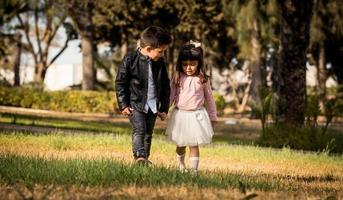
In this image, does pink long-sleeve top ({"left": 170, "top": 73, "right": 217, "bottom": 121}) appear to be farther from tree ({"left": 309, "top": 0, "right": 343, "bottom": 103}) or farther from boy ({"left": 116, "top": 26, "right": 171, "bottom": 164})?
tree ({"left": 309, "top": 0, "right": 343, "bottom": 103})

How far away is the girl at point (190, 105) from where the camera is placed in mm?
7645

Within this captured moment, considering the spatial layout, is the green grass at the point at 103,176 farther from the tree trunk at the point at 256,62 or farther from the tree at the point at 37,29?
the tree at the point at 37,29

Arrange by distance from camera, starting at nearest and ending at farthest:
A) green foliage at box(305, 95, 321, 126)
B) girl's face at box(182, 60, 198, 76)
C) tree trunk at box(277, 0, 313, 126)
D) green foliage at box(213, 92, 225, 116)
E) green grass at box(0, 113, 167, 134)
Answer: girl's face at box(182, 60, 198, 76) → tree trunk at box(277, 0, 313, 126) → green foliage at box(305, 95, 321, 126) → green grass at box(0, 113, 167, 134) → green foliage at box(213, 92, 225, 116)

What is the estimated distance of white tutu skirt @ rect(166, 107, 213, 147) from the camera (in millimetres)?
7609

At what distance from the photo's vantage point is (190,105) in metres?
7.80

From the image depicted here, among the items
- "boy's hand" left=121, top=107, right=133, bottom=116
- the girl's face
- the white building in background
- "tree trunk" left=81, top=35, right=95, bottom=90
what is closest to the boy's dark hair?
the girl's face

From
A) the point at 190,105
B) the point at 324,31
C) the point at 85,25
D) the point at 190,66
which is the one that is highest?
the point at 324,31

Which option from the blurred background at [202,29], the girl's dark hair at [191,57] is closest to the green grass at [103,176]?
the girl's dark hair at [191,57]

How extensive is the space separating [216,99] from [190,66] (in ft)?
93.8

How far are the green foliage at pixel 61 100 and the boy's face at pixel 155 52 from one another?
27185 millimetres

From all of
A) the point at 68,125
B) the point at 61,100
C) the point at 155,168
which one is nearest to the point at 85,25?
the point at 61,100

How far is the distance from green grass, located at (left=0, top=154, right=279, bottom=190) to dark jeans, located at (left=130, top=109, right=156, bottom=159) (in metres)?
0.96

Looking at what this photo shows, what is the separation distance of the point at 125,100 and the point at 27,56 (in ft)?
208

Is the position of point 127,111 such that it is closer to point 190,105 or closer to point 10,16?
point 190,105
